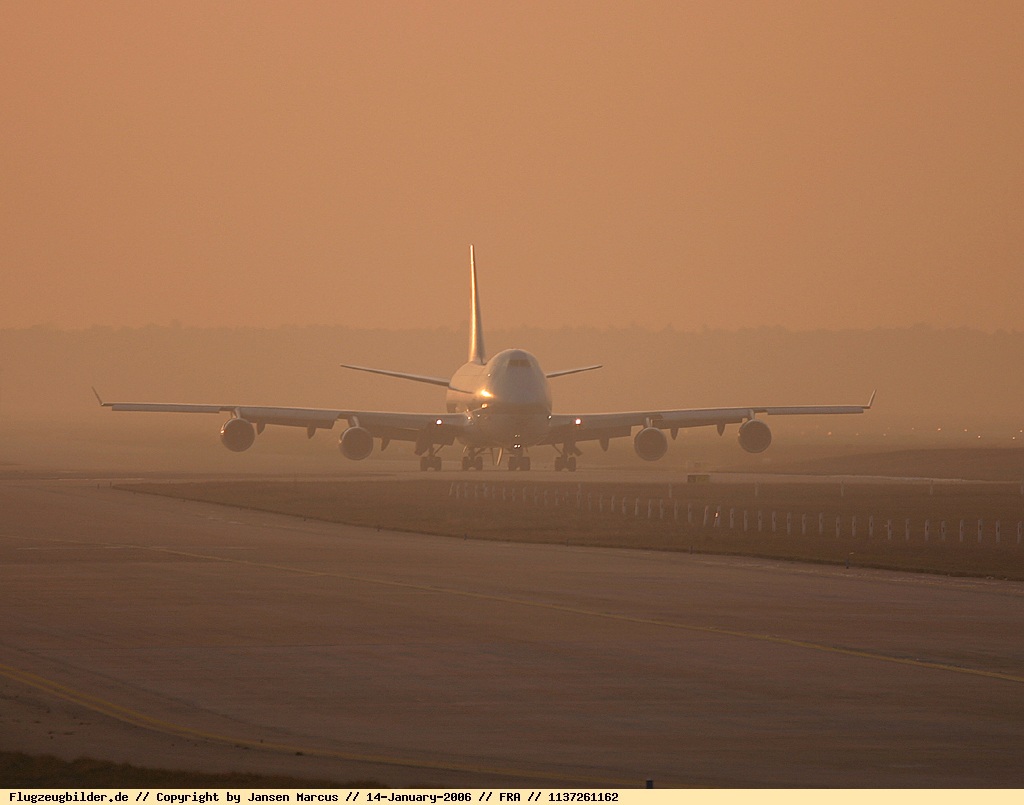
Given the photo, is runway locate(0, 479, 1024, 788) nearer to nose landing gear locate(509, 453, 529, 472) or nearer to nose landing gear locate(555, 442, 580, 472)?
nose landing gear locate(555, 442, 580, 472)

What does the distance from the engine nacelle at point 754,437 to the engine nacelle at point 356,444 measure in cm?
1911

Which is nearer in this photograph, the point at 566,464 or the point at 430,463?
the point at 566,464

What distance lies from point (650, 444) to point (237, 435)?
21.2m

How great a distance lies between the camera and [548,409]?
3359 inches

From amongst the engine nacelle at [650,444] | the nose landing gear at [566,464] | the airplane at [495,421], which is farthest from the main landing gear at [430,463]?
the engine nacelle at [650,444]

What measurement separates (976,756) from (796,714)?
2.96m

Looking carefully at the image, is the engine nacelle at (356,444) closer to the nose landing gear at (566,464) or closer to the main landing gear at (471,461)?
the main landing gear at (471,461)

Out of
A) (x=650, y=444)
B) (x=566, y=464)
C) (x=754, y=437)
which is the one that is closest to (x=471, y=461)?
(x=566, y=464)

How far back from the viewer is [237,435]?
278ft

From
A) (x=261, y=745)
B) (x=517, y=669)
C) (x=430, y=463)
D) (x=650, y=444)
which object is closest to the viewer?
(x=261, y=745)

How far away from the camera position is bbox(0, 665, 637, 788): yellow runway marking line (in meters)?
16.0

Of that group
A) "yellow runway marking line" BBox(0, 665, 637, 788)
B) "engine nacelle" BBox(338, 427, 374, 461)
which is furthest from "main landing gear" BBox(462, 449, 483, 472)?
"yellow runway marking line" BBox(0, 665, 637, 788)

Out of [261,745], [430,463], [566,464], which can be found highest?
[430,463]

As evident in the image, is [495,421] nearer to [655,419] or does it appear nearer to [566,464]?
[566,464]
